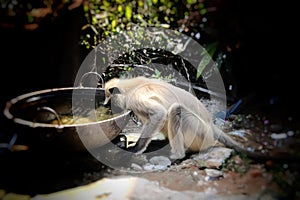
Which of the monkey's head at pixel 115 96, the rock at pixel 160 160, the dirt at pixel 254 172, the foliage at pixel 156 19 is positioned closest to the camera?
the dirt at pixel 254 172

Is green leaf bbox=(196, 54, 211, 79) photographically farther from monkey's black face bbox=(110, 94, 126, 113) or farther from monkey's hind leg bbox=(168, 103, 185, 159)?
monkey's black face bbox=(110, 94, 126, 113)

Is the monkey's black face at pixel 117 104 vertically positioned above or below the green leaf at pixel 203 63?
below

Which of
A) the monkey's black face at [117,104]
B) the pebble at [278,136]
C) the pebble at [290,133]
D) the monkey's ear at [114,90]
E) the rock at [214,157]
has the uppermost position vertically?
the monkey's ear at [114,90]

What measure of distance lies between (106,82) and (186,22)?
49 centimetres

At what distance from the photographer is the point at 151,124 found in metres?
1.54

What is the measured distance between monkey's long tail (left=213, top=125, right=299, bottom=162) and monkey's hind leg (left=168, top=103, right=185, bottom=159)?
7.0 inches

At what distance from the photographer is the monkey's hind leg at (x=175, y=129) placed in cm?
151

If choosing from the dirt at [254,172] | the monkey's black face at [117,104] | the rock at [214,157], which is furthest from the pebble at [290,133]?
the monkey's black face at [117,104]

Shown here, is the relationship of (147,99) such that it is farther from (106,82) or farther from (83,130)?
(83,130)

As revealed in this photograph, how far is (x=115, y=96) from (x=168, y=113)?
0.29 m

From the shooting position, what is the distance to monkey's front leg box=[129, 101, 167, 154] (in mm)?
1505

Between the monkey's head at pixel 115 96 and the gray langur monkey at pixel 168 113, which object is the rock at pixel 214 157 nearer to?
the gray langur monkey at pixel 168 113

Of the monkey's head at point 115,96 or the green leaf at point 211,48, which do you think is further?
the monkey's head at point 115,96

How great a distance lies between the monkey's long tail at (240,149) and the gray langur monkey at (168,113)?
0.05m
